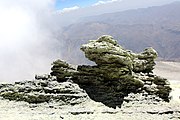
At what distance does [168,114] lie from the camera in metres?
40.8

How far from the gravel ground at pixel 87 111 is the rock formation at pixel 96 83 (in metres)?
1.30

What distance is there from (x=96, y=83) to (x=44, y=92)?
7.00m

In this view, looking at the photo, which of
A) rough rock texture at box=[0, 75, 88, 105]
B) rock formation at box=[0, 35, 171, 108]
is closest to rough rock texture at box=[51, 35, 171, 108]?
rock formation at box=[0, 35, 171, 108]

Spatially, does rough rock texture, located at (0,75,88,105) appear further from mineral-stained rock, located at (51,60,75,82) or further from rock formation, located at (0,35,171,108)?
mineral-stained rock, located at (51,60,75,82)

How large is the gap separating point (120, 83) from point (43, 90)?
402 inches

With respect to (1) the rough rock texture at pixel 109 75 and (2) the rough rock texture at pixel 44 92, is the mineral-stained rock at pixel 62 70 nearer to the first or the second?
(1) the rough rock texture at pixel 109 75

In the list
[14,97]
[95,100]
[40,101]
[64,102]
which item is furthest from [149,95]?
[14,97]

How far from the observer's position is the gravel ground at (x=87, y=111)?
38.0 metres

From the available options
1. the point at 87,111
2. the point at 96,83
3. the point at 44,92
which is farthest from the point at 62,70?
the point at 87,111

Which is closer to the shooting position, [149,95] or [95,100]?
[95,100]

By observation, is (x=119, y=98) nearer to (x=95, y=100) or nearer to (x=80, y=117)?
(x=95, y=100)

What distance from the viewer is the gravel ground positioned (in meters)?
38.0

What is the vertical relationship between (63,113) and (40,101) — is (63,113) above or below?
below

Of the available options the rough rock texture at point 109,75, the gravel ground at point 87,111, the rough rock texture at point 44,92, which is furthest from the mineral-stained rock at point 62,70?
the gravel ground at point 87,111
